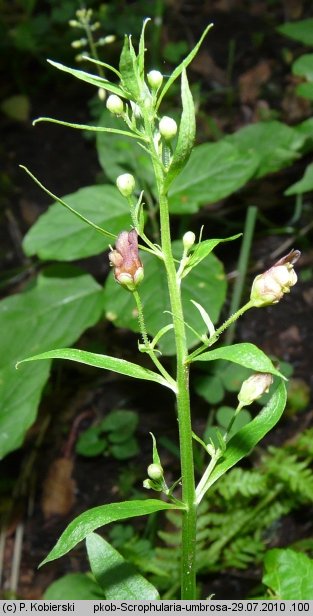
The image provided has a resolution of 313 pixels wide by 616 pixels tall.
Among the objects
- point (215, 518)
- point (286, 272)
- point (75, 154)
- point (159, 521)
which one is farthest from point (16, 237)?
point (286, 272)

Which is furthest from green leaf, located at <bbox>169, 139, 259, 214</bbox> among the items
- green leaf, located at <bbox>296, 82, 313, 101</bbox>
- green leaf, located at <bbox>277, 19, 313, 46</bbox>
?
green leaf, located at <bbox>277, 19, 313, 46</bbox>

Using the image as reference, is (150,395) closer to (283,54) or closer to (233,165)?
(233,165)

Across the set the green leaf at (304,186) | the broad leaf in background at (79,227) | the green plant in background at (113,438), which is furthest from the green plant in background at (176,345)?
the green plant in background at (113,438)

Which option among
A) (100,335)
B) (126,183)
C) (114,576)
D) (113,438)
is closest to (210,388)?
(113,438)

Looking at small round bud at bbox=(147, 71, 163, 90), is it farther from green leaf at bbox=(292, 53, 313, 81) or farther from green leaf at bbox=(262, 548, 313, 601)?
green leaf at bbox=(292, 53, 313, 81)

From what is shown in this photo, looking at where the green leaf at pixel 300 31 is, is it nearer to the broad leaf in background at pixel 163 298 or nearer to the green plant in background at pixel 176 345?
the broad leaf in background at pixel 163 298

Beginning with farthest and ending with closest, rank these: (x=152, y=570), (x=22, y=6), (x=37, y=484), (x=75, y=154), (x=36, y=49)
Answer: (x=22, y=6)
(x=36, y=49)
(x=75, y=154)
(x=37, y=484)
(x=152, y=570)
